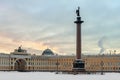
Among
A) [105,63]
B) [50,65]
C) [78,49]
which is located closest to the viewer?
[78,49]

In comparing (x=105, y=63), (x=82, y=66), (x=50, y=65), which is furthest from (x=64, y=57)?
(x=82, y=66)

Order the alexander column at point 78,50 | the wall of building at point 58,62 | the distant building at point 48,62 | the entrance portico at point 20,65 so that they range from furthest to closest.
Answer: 1. the entrance portico at point 20,65
2. the distant building at point 48,62
3. the wall of building at point 58,62
4. the alexander column at point 78,50

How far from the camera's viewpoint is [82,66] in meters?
72.1

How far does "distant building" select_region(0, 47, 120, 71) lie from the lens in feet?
435

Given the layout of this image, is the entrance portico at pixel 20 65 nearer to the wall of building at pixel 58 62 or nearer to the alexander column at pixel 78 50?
the wall of building at pixel 58 62

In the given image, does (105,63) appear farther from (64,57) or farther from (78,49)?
(78,49)

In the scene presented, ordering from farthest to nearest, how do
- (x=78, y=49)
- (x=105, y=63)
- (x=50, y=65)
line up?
(x=50, y=65)
(x=105, y=63)
(x=78, y=49)

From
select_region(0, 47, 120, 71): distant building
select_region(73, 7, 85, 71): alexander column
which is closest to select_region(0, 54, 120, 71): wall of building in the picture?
select_region(0, 47, 120, 71): distant building

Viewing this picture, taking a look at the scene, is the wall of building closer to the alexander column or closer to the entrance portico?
the entrance portico

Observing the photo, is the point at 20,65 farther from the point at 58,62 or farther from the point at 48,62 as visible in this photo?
the point at 58,62

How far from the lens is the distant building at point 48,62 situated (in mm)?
132500

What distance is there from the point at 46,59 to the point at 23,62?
8.32 m

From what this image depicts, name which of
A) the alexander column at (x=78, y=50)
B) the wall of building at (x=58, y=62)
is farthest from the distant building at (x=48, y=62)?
the alexander column at (x=78, y=50)

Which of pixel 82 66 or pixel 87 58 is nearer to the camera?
pixel 82 66
